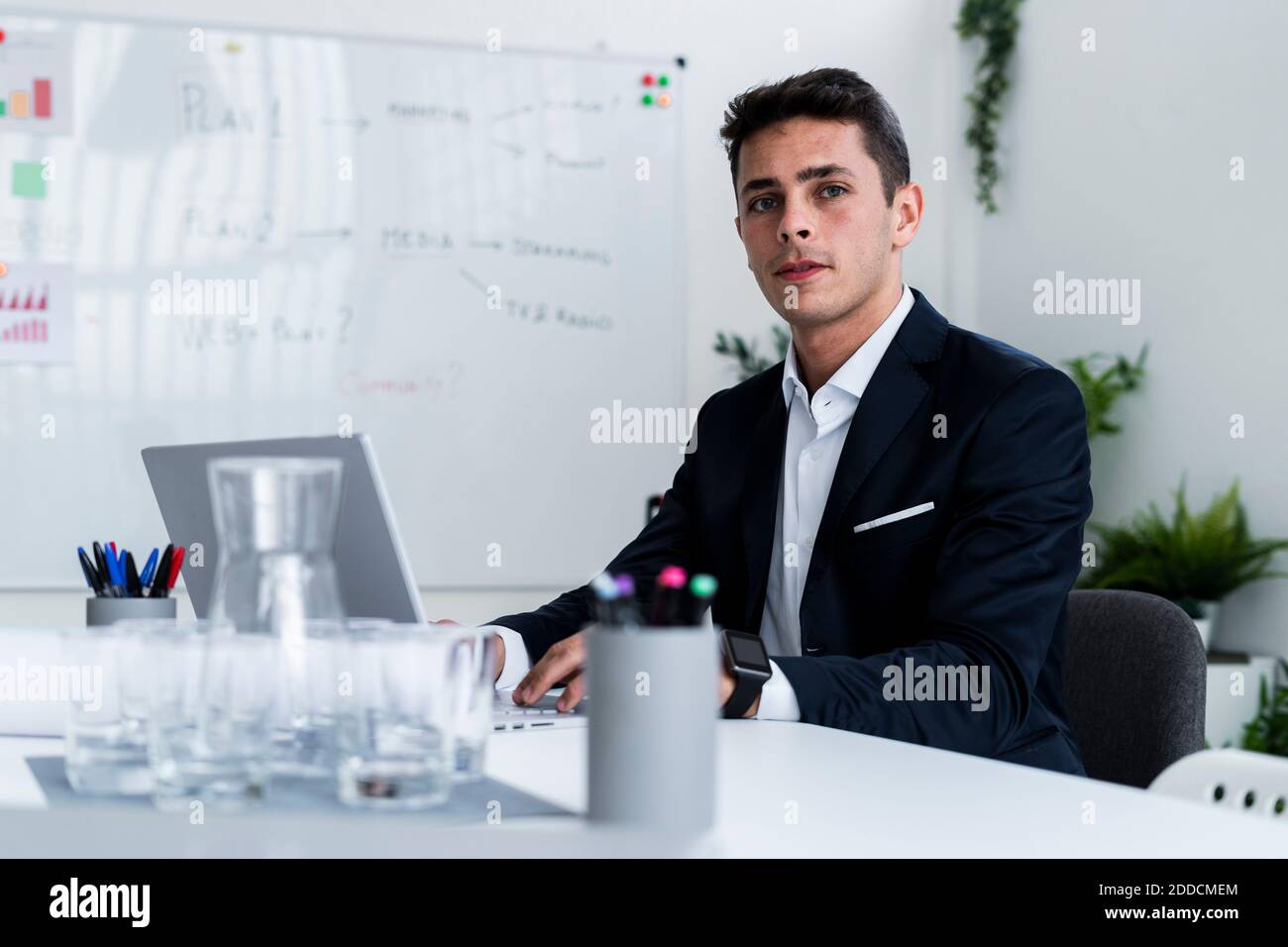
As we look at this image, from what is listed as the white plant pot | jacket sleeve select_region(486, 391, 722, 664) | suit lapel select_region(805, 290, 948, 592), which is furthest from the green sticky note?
the white plant pot

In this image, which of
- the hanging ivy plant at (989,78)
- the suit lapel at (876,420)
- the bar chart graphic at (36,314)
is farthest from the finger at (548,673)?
the hanging ivy plant at (989,78)

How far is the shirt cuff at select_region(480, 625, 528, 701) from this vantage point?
1565 millimetres

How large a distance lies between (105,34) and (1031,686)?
2.60 m

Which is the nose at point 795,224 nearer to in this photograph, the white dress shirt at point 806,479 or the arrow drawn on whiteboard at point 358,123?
the white dress shirt at point 806,479

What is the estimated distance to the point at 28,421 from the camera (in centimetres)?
303

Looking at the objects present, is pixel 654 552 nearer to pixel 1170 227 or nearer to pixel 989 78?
pixel 1170 227

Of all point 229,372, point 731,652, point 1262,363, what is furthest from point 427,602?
point 731,652

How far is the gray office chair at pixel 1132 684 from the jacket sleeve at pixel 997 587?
6cm

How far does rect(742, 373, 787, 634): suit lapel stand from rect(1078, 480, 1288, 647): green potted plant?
4.22ft

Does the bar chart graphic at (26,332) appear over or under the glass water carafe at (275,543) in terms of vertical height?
over

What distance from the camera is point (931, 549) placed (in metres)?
1.62

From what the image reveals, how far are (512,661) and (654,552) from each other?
0.46 metres

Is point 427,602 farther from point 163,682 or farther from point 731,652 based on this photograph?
point 163,682

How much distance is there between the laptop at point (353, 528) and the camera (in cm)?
117
